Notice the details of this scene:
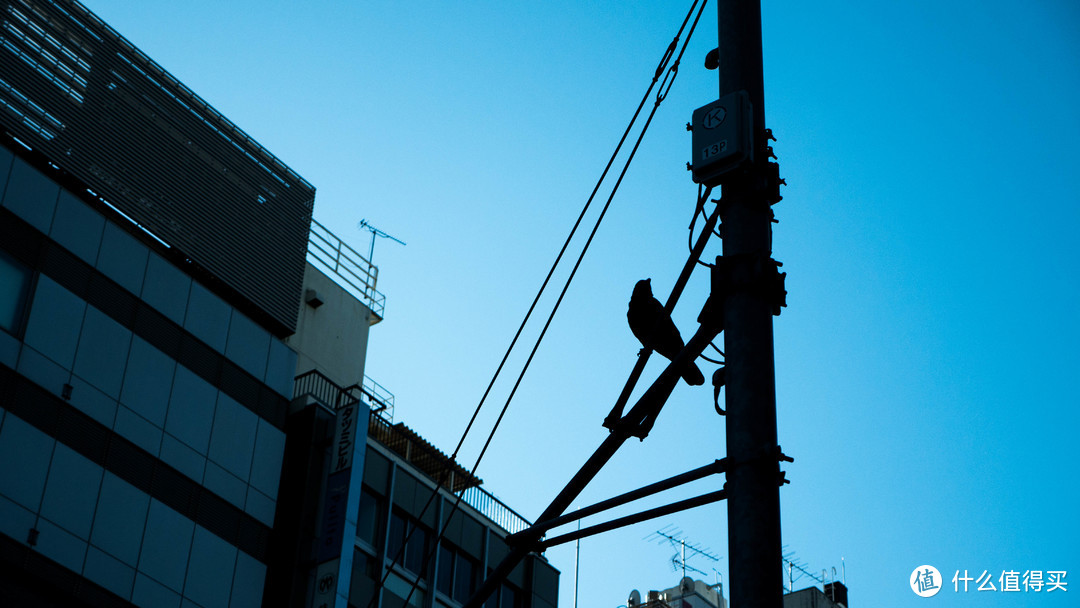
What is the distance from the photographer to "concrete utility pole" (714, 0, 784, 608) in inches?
243

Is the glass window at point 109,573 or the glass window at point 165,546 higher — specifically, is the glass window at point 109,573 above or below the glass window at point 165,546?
below

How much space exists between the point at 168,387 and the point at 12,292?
451 centimetres

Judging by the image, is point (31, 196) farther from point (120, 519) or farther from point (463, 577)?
point (463, 577)

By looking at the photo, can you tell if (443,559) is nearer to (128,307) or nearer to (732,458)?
(128,307)

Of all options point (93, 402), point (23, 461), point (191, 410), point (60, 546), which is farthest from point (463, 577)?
point (23, 461)

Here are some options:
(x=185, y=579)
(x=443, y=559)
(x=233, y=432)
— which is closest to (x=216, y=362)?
(x=233, y=432)

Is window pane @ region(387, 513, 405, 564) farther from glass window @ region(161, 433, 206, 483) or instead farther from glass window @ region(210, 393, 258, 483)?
glass window @ region(161, 433, 206, 483)

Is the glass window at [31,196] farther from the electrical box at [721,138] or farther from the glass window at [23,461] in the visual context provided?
the electrical box at [721,138]

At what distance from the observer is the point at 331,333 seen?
40188 millimetres

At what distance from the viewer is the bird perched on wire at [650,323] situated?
778 cm

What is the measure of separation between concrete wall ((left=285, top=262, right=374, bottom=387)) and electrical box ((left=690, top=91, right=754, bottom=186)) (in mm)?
31835

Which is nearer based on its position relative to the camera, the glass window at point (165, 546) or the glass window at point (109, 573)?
the glass window at point (109, 573)

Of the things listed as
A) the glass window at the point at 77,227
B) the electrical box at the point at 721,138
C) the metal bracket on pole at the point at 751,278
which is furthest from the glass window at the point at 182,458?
the metal bracket on pole at the point at 751,278

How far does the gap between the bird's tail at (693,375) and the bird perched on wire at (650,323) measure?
0.03m
